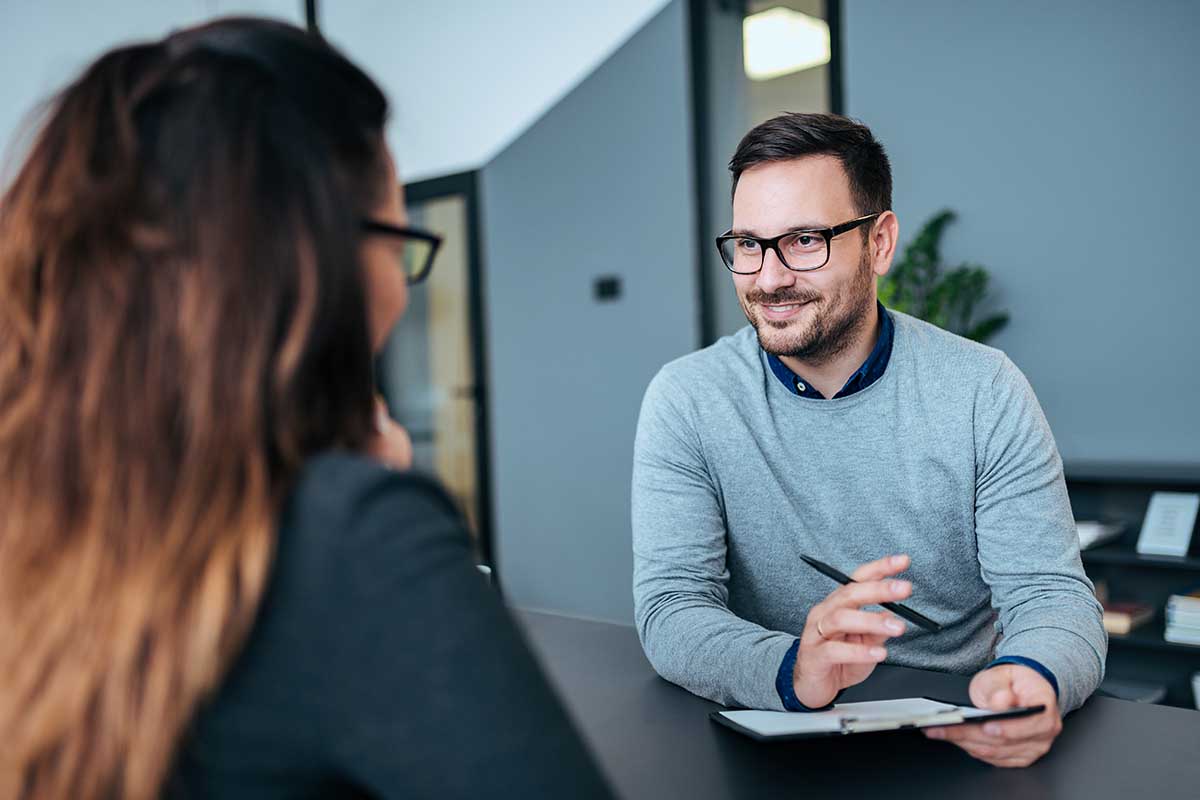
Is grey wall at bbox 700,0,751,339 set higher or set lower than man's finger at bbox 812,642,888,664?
higher

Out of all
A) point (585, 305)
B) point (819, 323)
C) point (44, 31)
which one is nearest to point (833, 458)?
point (819, 323)

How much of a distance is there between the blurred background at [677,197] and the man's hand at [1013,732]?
1.63 meters

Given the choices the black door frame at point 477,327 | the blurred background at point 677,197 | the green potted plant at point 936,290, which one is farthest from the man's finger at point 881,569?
the black door frame at point 477,327

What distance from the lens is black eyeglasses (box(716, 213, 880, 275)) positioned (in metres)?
1.61

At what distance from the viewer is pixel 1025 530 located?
1.38 m

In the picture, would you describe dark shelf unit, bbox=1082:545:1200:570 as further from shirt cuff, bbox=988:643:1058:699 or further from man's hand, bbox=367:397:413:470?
man's hand, bbox=367:397:413:470

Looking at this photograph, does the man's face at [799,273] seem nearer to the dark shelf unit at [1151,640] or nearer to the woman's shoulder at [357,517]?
the woman's shoulder at [357,517]

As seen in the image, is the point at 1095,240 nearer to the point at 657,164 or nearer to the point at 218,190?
the point at 657,164

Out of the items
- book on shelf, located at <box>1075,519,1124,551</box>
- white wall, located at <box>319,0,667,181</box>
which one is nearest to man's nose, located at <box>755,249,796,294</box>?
book on shelf, located at <box>1075,519,1124,551</box>

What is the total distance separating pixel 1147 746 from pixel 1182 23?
2.71 m

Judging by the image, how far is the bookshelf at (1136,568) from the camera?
2.72 metres

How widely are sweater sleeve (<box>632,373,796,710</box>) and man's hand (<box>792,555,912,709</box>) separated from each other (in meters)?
0.05

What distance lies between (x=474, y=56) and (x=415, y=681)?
187 inches

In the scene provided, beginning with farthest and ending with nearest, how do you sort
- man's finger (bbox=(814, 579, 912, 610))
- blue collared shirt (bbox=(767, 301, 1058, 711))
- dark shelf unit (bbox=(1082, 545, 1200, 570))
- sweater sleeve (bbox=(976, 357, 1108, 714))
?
dark shelf unit (bbox=(1082, 545, 1200, 570)) < blue collared shirt (bbox=(767, 301, 1058, 711)) < sweater sleeve (bbox=(976, 357, 1108, 714)) < man's finger (bbox=(814, 579, 912, 610))
